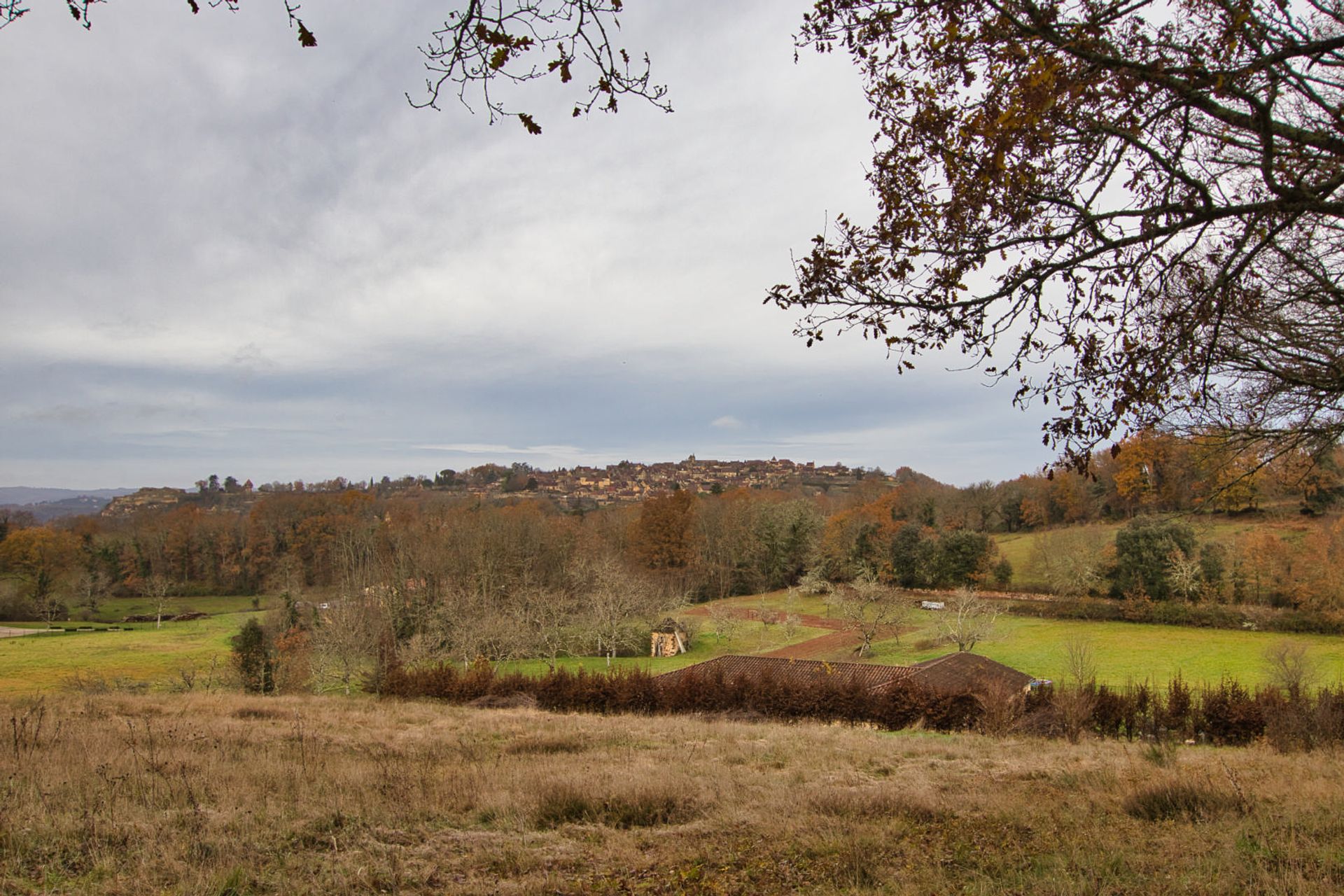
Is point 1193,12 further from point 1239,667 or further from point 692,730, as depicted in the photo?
point 1239,667

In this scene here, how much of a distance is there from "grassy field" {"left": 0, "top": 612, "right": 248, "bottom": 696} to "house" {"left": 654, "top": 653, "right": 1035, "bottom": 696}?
24.3 meters

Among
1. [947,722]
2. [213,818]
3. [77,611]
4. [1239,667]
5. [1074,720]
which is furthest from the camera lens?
[77,611]

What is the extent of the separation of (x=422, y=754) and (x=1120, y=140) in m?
9.72

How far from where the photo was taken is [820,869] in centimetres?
469

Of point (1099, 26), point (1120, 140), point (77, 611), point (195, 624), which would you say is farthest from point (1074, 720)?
point (77, 611)

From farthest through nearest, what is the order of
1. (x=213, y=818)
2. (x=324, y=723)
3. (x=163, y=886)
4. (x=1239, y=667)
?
(x=1239, y=667) < (x=324, y=723) < (x=213, y=818) < (x=163, y=886)

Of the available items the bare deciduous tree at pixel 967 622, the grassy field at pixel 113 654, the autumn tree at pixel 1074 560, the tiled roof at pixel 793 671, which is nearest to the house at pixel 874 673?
the tiled roof at pixel 793 671

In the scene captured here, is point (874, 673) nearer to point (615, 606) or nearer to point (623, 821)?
point (615, 606)

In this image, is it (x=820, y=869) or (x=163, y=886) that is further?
(x=820, y=869)

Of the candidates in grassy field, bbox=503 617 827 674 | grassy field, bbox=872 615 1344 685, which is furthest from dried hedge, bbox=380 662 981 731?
grassy field, bbox=872 615 1344 685

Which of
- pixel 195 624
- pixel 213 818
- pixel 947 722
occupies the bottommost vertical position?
pixel 195 624

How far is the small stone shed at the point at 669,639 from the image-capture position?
A: 4788cm

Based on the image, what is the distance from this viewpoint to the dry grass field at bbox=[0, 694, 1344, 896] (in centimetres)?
438

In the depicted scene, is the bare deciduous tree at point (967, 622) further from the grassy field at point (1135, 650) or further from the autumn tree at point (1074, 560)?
the autumn tree at point (1074, 560)
